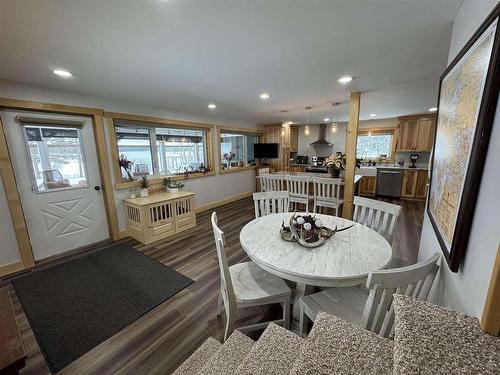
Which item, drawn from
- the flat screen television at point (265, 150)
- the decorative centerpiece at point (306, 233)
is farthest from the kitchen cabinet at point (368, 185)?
the decorative centerpiece at point (306, 233)

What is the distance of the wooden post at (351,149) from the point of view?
3172 mm

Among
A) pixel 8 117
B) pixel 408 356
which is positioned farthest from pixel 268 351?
pixel 8 117

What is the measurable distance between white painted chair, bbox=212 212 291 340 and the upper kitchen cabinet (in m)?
6.10

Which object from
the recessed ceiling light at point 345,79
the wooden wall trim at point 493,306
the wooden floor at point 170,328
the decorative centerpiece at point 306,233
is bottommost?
the wooden floor at point 170,328

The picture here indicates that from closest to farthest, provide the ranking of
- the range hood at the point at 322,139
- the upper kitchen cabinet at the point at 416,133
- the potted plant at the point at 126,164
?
the potted plant at the point at 126,164
the upper kitchen cabinet at the point at 416,133
the range hood at the point at 322,139

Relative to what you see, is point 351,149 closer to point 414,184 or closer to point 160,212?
point 160,212

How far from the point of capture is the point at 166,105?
375 cm

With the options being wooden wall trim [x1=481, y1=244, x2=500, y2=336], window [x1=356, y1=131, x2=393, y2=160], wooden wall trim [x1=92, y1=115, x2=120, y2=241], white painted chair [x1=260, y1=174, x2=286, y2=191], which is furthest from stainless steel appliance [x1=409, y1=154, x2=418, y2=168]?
wooden wall trim [x1=92, y1=115, x2=120, y2=241]

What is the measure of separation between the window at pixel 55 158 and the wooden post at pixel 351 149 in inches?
168

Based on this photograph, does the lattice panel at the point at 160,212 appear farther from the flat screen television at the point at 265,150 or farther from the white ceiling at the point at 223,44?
the flat screen television at the point at 265,150

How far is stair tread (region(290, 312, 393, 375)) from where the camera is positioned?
69 centimetres

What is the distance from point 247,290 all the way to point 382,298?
2.98 feet

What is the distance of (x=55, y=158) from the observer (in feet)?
9.43

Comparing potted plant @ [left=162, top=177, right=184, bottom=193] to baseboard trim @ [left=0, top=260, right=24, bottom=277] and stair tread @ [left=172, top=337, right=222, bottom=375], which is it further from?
stair tread @ [left=172, top=337, right=222, bottom=375]
